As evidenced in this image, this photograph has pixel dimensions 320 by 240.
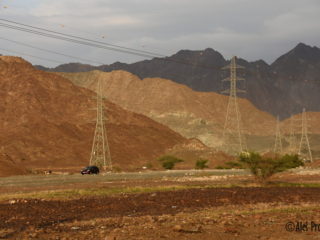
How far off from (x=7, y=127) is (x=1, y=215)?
9847 centimetres

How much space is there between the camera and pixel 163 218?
17.8 m

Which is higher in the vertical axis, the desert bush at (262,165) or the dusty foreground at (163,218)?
the dusty foreground at (163,218)

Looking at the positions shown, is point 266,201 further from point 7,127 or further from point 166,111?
point 166,111

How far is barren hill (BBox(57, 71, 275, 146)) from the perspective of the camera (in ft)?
561

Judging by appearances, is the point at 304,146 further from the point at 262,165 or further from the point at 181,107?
the point at 262,165

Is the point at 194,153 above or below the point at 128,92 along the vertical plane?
below

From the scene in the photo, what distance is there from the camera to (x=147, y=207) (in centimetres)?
2248

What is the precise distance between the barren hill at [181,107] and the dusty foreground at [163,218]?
137 meters

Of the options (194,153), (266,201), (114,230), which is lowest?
(194,153)

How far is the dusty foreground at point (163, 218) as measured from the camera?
46.5ft

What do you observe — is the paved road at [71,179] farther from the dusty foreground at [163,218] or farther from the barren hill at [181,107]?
the barren hill at [181,107]

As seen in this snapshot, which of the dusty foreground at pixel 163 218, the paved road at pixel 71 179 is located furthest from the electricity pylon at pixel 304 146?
the dusty foreground at pixel 163 218

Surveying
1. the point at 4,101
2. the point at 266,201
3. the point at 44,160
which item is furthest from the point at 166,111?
the point at 266,201

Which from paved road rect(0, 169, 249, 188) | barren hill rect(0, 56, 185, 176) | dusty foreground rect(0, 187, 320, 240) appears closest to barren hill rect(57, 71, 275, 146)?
barren hill rect(0, 56, 185, 176)
